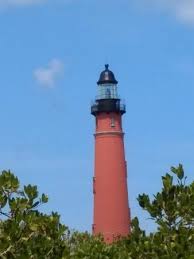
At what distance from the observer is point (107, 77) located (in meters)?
85.7

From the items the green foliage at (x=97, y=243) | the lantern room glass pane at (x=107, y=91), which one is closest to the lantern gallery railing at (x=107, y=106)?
the lantern room glass pane at (x=107, y=91)

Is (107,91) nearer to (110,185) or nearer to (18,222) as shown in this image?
(110,185)

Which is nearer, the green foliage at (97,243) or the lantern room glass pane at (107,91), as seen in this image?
the green foliage at (97,243)

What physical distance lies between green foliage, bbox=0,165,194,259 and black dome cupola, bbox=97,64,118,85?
5574 cm

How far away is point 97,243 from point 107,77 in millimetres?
56399

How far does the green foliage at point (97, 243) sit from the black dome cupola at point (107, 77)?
5574cm

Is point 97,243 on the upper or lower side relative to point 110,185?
lower

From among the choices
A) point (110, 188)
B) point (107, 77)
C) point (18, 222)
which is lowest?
point (18, 222)

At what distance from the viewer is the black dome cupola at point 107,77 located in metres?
85.1

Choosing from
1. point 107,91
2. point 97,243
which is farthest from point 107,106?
point 97,243

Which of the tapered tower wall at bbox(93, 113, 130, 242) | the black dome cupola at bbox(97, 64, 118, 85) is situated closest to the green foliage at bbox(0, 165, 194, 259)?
the tapered tower wall at bbox(93, 113, 130, 242)

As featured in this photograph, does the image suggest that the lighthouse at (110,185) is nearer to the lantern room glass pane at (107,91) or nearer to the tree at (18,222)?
the lantern room glass pane at (107,91)

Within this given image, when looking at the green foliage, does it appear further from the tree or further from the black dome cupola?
the black dome cupola

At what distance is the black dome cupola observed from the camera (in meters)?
85.1
